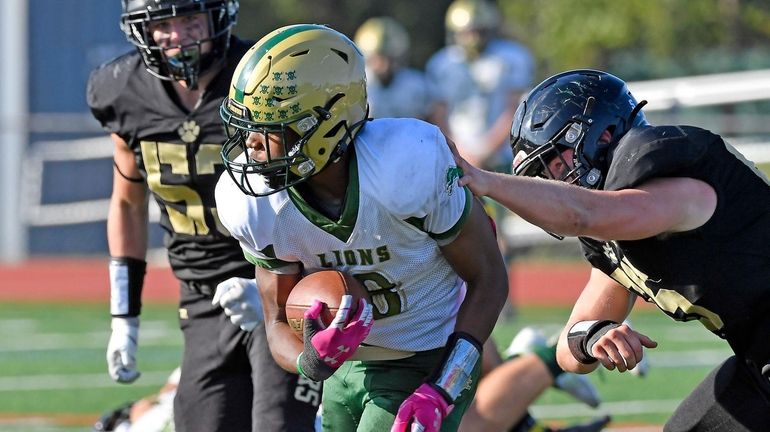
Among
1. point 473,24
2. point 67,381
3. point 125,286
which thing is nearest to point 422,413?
point 125,286

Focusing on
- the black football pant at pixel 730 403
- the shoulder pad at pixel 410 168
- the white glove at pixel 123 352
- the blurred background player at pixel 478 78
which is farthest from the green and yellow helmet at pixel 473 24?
the shoulder pad at pixel 410 168

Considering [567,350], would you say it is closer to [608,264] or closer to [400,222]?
[608,264]

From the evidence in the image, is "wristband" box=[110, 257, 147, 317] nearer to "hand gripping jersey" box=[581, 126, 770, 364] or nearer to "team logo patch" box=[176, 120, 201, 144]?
"team logo patch" box=[176, 120, 201, 144]

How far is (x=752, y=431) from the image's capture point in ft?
12.9

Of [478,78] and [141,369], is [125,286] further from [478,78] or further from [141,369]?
[478,78]

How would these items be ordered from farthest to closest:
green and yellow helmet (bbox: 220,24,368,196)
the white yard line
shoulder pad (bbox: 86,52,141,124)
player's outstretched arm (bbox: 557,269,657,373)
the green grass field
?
the white yard line, the green grass field, shoulder pad (bbox: 86,52,141,124), green and yellow helmet (bbox: 220,24,368,196), player's outstretched arm (bbox: 557,269,657,373)

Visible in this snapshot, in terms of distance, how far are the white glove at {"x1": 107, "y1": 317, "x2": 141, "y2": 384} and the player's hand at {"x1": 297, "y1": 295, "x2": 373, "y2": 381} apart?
4.94 ft

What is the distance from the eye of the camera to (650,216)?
3.47 m

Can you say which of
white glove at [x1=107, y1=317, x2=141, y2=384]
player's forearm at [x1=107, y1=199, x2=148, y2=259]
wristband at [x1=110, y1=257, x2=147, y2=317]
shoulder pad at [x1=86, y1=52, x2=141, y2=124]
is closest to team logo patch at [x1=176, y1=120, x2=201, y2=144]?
shoulder pad at [x1=86, y1=52, x2=141, y2=124]

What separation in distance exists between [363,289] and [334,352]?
319mm

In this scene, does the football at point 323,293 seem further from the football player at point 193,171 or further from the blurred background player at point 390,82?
the blurred background player at point 390,82

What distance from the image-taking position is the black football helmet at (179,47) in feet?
15.5

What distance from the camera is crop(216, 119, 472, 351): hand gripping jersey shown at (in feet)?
12.3

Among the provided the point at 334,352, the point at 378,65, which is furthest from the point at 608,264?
the point at 378,65
